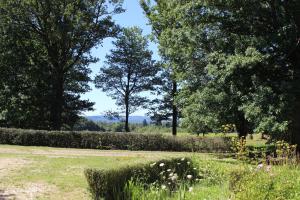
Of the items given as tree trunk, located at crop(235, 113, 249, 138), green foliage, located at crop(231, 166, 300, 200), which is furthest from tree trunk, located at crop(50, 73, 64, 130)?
green foliage, located at crop(231, 166, 300, 200)

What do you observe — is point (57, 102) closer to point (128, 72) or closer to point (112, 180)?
point (128, 72)

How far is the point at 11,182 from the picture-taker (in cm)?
1446

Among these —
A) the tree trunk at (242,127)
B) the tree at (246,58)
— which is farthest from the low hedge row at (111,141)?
the tree at (246,58)

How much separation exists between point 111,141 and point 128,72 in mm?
24031

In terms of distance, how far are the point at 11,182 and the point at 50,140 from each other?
732 inches

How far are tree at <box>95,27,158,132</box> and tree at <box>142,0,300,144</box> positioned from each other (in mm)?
28531

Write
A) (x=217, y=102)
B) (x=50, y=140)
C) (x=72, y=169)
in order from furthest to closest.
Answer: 1. (x=50, y=140)
2. (x=217, y=102)
3. (x=72, y=169)

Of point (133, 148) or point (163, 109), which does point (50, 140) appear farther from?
point (163, 109)

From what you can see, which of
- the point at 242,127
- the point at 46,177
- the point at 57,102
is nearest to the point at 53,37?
the point at 57,102

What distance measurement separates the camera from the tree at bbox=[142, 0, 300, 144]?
22359 millimetres

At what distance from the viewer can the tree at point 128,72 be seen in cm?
5653

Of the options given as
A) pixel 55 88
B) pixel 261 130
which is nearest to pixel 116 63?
pixel 55 88

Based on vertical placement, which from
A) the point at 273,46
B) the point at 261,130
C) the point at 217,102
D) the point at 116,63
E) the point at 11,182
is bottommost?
the point at 11,182

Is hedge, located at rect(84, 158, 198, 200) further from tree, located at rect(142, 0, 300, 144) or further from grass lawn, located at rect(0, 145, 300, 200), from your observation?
tree, located at rect(142, 0, 300, 144)
